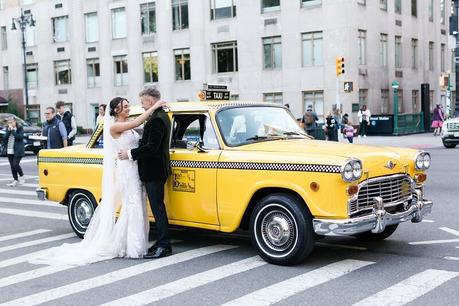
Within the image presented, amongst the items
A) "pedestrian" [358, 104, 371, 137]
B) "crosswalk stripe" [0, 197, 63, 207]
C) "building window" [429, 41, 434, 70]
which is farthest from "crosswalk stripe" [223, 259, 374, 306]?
"building window" [429, 41, 434, 70]

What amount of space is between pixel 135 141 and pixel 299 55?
30254 millimetres

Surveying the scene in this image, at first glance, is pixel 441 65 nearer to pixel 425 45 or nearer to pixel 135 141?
pixel 425 45

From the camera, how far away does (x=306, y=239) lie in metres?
6.74

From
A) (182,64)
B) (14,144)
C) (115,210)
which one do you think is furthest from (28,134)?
(115,210)

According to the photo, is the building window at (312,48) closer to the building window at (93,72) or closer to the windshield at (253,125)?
the building window at (93,72)

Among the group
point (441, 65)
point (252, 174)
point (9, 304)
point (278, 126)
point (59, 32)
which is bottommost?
point (9, 304)

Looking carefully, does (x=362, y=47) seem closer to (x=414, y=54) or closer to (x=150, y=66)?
(x=414, y=54)

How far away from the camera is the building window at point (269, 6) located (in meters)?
38.0

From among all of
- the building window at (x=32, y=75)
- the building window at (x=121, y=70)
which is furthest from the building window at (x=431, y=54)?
the building window at (x=32, y=75)

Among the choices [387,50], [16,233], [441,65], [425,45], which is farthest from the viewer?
[441,65]

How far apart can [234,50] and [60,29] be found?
15554 millimetres

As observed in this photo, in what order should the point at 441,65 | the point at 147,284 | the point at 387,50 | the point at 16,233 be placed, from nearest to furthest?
the point at 147,284 < the point at 16,233 < the point at 387,50 < the point at 441,65

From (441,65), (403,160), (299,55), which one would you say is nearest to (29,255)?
(403,160)

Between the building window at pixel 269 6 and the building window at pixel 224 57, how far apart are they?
9.24ft
